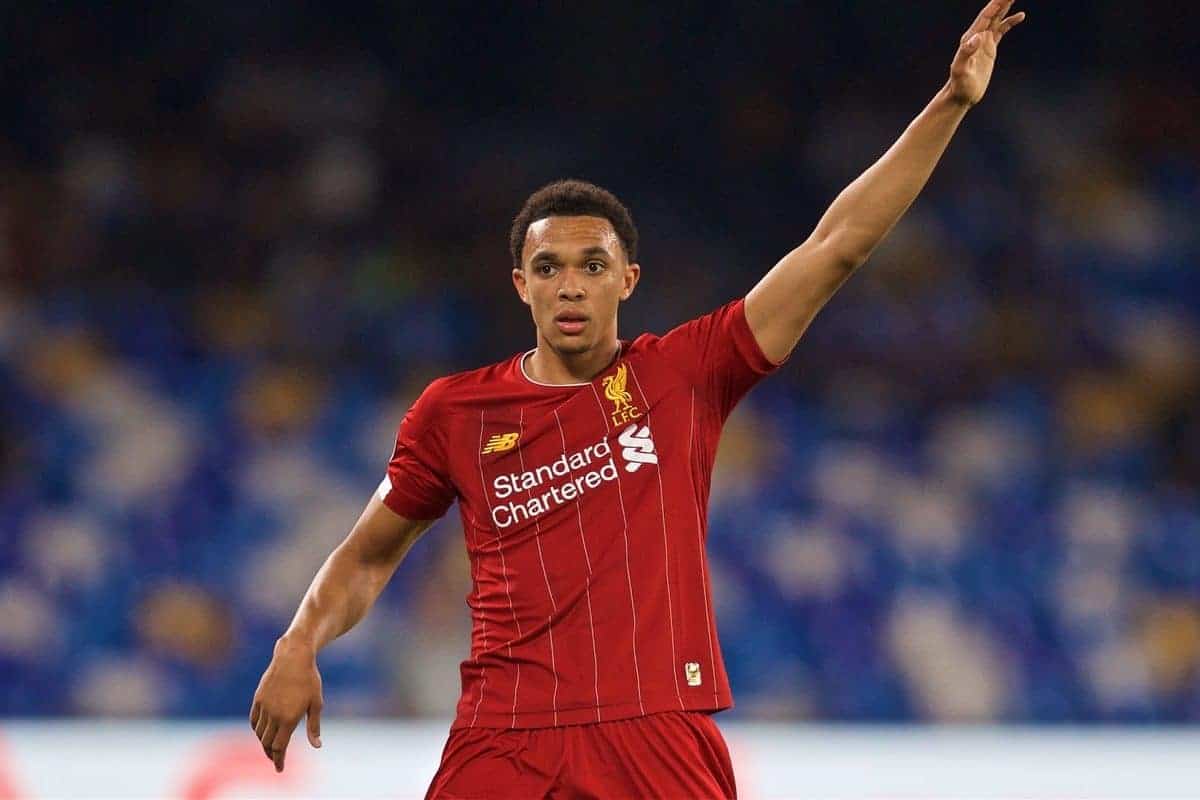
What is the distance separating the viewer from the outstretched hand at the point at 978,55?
8.77 feet

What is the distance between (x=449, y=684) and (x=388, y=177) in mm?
2922

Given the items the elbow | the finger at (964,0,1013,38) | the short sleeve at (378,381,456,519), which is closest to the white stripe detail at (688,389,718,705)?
the elbow

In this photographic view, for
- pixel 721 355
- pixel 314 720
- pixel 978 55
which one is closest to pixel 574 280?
pixel 721 355

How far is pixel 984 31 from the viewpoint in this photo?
273 cm

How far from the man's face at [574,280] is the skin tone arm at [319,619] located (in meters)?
0.48

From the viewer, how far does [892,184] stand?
2.67 meters

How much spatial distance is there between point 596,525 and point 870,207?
0.71 metres

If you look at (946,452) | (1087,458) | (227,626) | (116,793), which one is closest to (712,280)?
(946,452)

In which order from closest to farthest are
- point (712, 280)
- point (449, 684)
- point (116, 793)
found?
point (116, 793) < point (449, 684) < point (712, 280)

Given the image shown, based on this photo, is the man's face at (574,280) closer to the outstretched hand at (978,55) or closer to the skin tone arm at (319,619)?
the skin tone arm at (319,619)

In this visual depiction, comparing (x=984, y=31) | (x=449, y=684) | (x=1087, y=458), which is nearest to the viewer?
(x=984, y=31)

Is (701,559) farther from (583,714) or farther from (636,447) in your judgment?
(583,714)

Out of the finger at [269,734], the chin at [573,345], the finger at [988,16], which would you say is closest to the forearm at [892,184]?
the finger at [988,16]

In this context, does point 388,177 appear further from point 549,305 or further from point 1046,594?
point 549,305
